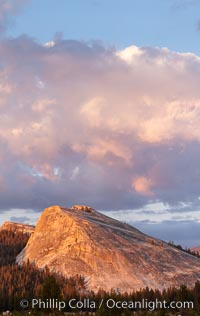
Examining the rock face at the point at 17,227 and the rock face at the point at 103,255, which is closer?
the rock face at the point at 103,255

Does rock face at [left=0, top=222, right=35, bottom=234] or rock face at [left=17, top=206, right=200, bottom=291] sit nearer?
rock face at [left=17, top=206, right=200, bottom=291]

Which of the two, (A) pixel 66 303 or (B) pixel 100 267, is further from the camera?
(B) pixel 100 267

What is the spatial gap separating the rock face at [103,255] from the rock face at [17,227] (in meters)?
13.6

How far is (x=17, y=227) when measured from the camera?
8775 cm

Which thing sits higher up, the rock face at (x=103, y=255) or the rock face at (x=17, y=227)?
the rock face at (x=17, y=227)

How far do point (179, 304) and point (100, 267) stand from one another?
1024 cm

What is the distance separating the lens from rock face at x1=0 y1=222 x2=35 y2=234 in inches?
3357

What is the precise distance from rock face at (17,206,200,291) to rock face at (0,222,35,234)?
44.7 feet

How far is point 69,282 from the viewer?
5900cm

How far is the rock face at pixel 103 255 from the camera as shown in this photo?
199ft

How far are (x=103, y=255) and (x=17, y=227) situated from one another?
92.6 feet

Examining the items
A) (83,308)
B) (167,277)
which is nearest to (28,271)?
(83,308)

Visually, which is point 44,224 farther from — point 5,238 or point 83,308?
point 83,308

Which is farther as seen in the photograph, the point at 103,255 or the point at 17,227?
the point at 17,227
